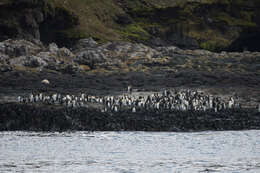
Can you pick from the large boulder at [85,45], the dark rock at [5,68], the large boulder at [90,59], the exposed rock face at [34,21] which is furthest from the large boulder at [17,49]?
the exposed rock face at [34,21]

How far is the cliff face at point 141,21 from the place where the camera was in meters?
60.9

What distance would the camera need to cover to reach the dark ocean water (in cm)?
1563

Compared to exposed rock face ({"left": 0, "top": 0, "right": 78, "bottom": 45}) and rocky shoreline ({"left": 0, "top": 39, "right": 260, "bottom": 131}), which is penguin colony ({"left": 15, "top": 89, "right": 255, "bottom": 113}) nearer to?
rocky shoreline ({"left": 0, "top": 39, "right": 260, "bottom": 131})

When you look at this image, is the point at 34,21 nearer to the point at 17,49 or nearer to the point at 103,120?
the point at 17,49

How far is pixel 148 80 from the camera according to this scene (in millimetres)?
36156

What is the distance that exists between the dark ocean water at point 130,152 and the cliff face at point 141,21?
1514 inches

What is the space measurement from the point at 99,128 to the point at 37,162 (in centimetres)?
631

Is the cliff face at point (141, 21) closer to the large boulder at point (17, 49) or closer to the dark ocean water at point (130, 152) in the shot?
the large boulder at point (17, 49)

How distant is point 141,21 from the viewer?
274ft

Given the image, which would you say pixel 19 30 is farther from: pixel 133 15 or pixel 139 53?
pixel 133 15

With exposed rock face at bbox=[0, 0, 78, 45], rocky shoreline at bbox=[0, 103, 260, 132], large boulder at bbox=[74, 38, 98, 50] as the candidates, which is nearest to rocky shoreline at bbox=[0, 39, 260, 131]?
rocky shoreline at bbox=[0, 103, 260, 132]

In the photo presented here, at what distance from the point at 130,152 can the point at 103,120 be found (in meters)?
4.63

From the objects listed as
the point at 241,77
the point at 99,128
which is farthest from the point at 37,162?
the point at 241,77

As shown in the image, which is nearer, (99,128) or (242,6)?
(99,128)
